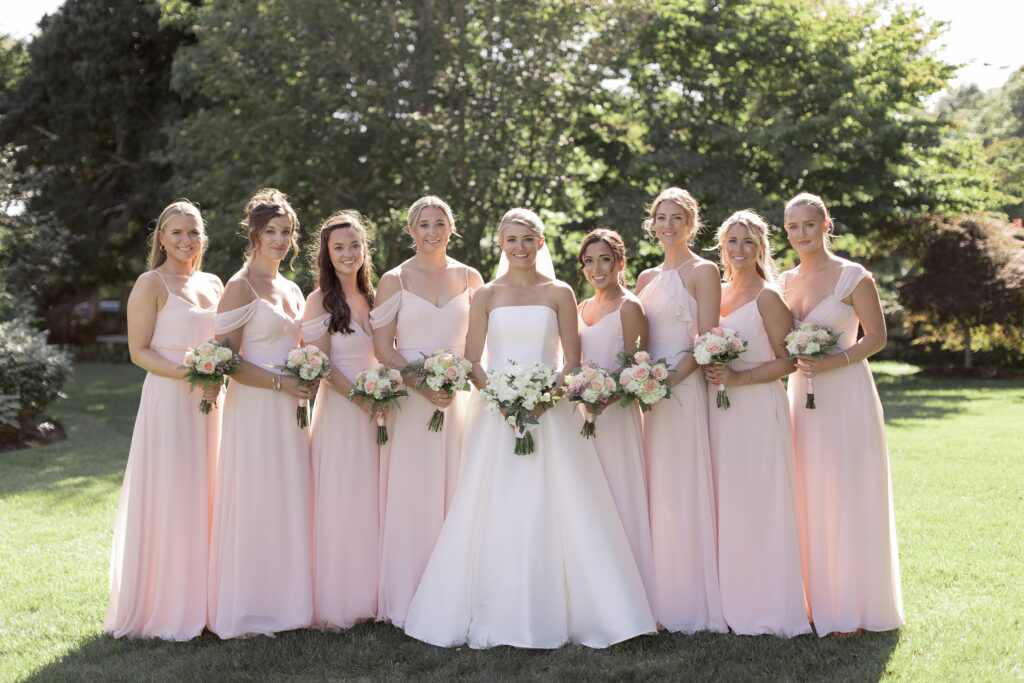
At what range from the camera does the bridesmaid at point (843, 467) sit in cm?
586

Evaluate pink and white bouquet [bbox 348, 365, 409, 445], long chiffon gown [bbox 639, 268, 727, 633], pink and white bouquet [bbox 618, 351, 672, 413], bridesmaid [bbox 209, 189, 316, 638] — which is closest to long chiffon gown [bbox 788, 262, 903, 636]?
long chiffon gown [bbox 639, 268, 727, 633]

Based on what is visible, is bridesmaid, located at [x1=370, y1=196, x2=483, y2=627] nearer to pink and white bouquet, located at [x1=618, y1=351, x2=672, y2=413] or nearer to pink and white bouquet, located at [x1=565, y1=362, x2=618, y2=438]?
pink and white bouquet, located at [x1=565, y1=362, x2=618, y2=438]

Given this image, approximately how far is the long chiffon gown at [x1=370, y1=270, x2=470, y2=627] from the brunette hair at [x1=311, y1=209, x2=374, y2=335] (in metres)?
0.21

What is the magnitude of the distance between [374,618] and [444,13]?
16628mm

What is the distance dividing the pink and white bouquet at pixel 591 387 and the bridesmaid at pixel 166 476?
226 cm

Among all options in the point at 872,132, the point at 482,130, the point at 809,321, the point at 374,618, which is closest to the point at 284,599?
the point at 374,618

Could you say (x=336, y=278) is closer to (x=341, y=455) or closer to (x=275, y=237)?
(x=275, y=237)

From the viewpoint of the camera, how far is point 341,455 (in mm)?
6145

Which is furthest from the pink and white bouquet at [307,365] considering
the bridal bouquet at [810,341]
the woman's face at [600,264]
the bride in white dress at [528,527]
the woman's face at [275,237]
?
the bridal bouquet at [810,341]

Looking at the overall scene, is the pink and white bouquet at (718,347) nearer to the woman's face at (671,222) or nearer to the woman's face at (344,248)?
the woman's face at (671,222)

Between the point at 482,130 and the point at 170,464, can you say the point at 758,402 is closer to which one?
the point at 170,464

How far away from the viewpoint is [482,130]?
20.1m

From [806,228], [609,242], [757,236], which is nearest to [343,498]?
[609,242]

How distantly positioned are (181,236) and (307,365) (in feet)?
4.20
